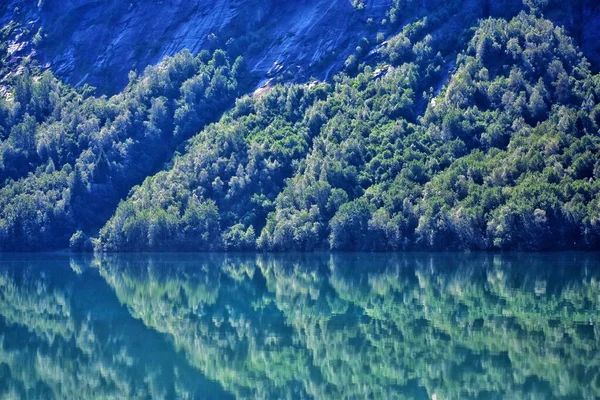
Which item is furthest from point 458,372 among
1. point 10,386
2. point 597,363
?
point 10,386

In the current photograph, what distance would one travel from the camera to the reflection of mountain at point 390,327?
3978 cm

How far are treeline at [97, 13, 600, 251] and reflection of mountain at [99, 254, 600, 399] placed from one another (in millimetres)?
20970

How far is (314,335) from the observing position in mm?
51656

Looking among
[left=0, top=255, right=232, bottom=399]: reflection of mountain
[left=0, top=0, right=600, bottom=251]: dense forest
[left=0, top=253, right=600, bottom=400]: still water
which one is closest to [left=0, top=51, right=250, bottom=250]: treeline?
[left=0, top=0, right=600, bottom=251]: dense forest

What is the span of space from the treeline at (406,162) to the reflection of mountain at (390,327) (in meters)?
21.0

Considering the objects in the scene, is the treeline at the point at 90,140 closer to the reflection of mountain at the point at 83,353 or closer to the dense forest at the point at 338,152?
the dense forest at the point at 338,152

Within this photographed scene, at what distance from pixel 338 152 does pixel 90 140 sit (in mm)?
60358

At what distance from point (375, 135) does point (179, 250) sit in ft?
130

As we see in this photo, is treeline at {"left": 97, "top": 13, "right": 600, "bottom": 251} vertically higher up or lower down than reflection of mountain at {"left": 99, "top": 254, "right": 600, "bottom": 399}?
higher up

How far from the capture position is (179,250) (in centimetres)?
14725

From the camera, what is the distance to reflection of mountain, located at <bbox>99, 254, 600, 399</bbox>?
39.8m

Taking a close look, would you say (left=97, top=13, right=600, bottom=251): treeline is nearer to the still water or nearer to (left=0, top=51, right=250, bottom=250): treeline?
(left=0, top=51, right=250, bottom=250): treeline

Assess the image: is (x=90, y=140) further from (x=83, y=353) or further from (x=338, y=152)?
(x=83, y=353)

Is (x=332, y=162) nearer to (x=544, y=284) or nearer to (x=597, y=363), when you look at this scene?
(x=544, y=284)
